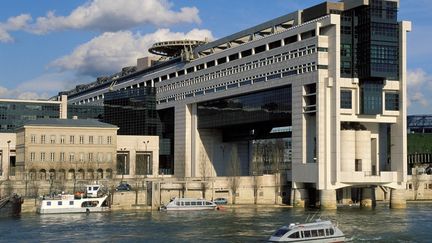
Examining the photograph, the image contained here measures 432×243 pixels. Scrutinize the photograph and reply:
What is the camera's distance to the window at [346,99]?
481 feet

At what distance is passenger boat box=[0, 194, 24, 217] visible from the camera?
411 feet

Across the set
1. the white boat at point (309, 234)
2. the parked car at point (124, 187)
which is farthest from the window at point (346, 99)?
the white boat at point (309, 234)

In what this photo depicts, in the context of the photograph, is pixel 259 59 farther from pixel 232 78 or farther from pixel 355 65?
pixel 355 65

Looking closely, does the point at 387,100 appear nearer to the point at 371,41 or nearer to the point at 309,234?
the point at 371,41

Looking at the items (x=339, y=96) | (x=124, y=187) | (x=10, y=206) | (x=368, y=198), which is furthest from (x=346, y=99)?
(x=10, y=206)

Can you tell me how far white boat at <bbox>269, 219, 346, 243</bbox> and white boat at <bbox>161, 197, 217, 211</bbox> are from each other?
51569mm

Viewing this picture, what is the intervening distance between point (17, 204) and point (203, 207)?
3389 cm

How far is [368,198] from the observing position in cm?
15888

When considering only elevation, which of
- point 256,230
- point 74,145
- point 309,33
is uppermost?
point 309,33

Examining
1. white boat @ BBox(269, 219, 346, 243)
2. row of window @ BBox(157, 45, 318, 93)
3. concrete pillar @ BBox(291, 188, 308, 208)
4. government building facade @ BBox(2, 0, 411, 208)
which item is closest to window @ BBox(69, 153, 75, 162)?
row of window @ BBox(157, 45, 318, 93)

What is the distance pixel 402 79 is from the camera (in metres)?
151

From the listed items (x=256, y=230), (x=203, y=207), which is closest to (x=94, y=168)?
(x=203, y=207)

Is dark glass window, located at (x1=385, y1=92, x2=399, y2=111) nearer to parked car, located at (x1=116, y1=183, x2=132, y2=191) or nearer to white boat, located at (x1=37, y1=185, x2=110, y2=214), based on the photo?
parked car, located at (x1=116, y1=183, x2=132, y2=191)

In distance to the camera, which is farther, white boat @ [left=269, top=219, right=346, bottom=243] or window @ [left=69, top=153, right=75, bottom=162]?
window @ [left=69, top=153, right=75, bottom=162]
